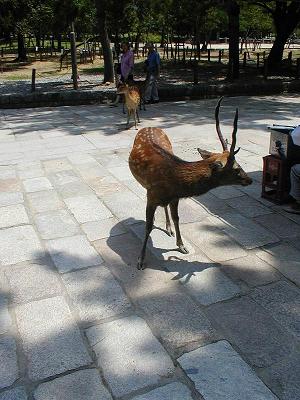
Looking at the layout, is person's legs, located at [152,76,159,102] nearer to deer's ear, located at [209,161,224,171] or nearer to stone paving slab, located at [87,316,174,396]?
deer's ear, located at [209,161,224,171]

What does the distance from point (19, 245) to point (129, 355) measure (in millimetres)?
1991

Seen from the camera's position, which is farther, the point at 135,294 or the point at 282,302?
the point at 135,294

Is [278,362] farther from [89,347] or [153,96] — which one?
[153,96]

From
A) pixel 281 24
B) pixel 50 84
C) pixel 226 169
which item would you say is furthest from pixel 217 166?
pixel 281 24

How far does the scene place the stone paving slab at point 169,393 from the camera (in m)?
2.52

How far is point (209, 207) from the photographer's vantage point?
Result: 17.3ft

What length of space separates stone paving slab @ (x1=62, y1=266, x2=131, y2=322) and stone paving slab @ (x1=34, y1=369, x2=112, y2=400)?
581mm

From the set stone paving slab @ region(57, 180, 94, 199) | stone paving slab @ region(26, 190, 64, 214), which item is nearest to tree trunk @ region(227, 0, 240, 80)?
stone paving slab @ region(57, 180, 94, 199)

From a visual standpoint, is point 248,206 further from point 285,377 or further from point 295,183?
point 285,377

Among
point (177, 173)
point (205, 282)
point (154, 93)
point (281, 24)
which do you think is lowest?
point (205, 282)

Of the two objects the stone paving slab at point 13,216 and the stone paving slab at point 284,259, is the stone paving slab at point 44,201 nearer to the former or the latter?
the stone paving slab at point 13,216

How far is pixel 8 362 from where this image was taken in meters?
2.83

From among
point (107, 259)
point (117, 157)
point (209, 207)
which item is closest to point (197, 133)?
point (117, 157)

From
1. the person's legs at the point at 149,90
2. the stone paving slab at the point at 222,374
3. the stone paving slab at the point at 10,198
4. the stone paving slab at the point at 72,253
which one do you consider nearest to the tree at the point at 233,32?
the person's legs at the point at 149,90
